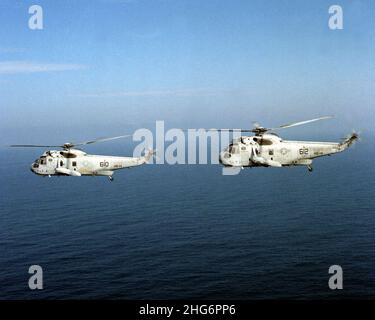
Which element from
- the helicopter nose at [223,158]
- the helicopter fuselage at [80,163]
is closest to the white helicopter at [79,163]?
the helicopter fuselage at [80,163]

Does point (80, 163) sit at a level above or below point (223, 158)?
below

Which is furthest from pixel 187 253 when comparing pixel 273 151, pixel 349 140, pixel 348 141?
pixel 349 140

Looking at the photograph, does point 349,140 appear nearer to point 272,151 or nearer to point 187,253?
point 272,151

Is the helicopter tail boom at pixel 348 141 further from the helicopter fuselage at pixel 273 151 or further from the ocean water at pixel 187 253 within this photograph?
the ocean water at pixel 187 253

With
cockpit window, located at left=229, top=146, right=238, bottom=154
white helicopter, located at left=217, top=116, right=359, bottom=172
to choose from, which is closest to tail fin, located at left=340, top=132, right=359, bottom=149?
white helicopter, located at left=217, top=116, right=359, bottom=172

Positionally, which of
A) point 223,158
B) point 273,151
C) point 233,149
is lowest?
point 223,158

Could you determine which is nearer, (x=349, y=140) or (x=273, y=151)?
(x=273, y=151)
